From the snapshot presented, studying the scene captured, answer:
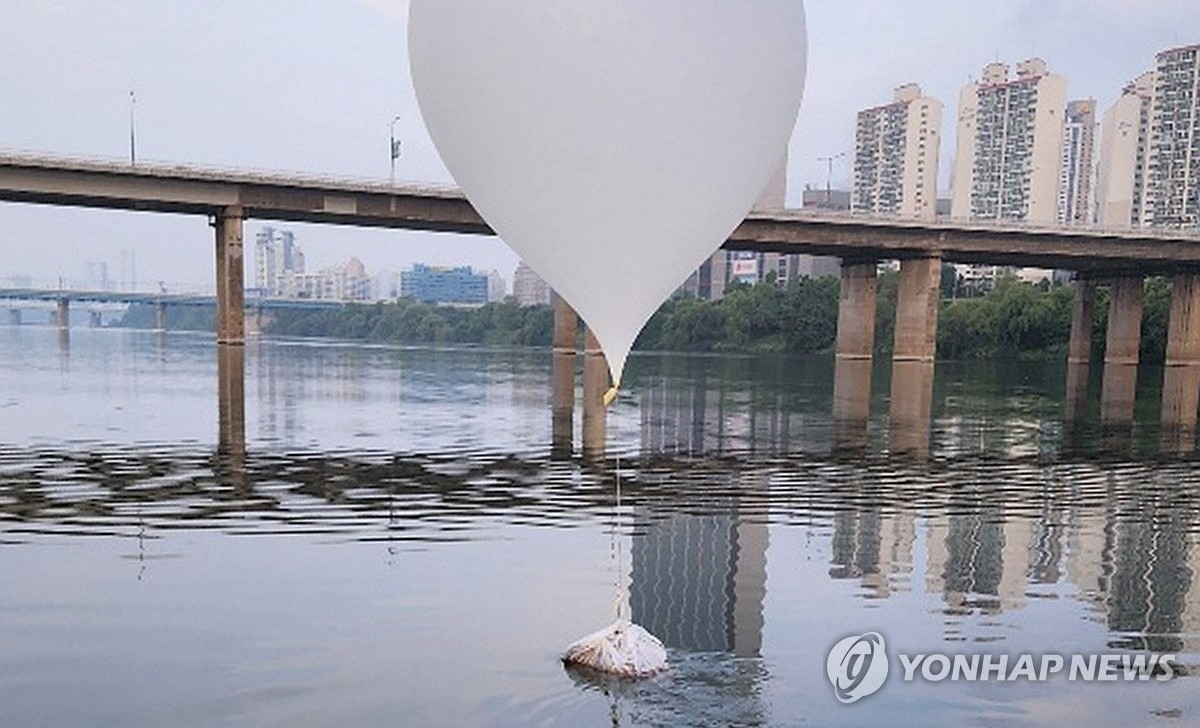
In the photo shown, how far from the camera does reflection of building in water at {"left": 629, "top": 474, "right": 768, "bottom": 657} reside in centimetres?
808

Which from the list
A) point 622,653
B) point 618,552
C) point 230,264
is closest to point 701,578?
point 618,552

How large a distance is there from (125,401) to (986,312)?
3534 inches

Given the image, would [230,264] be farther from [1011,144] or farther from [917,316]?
[1011,144]

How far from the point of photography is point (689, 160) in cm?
646

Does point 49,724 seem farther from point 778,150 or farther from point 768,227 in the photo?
point 768,227

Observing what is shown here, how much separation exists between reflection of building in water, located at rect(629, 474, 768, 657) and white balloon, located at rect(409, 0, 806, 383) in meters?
2.71

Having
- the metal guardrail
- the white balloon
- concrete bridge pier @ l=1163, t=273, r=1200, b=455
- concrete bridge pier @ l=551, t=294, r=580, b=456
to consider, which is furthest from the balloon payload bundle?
concrete bridge pier @ l=1163, t=273, r=1200, b=455

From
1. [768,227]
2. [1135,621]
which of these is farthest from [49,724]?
[768,227]

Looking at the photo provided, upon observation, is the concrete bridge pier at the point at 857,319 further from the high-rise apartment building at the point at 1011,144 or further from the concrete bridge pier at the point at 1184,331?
the high-rise apartment building at the point at 1011,144

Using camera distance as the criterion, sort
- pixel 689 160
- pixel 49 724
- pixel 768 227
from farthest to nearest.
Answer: pixel 768 227 → pixel 689 160 → pixel 49 724

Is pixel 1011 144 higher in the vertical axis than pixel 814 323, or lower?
higher

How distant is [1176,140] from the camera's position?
466 feet

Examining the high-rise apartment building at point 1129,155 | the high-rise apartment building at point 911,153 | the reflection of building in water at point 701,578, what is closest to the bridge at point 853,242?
the reflection of building in water at point 701,578

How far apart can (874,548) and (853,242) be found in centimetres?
5810
